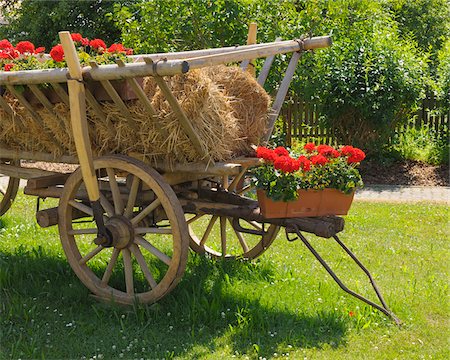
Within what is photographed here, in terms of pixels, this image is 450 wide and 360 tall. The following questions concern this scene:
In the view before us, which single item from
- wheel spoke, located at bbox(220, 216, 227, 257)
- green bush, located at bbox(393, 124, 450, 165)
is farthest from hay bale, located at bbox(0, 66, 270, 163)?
green bush, located at bbox(393, 124, 450, 165)

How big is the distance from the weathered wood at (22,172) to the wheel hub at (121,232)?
0.87 m

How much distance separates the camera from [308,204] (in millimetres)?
4277

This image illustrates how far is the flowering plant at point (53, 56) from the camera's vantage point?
4480 mm

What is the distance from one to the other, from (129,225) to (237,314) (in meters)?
0.89

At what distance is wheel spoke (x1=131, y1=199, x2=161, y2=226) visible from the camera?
4.30 meters

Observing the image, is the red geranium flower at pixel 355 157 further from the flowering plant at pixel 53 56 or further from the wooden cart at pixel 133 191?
the flowering plant at pixel 53 56

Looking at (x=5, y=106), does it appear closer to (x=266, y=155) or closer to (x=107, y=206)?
(x=107, y=206)

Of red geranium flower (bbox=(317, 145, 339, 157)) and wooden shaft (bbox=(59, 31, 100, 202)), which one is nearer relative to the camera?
wooden shaft (bbox=(59, 31, 100, 202))

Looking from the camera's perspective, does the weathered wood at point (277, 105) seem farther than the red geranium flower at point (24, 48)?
No

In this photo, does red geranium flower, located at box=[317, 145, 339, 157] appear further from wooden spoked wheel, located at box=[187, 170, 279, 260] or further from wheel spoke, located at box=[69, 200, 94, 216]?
wheel spoke, located at box=[69, 200, 94, 216]

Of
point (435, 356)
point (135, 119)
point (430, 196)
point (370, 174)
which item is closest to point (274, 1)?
point (370, 174)

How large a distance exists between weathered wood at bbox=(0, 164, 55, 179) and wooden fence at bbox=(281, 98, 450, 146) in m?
5.53

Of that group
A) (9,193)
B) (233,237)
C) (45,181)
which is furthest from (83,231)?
(233,237)

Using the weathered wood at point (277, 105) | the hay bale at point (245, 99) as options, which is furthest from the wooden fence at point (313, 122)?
the hay bale at point (245, 99)
